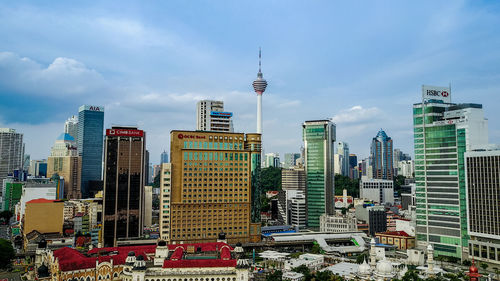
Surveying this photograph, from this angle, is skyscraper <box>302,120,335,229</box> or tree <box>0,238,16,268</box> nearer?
tree <box>0,238,16,268</box>

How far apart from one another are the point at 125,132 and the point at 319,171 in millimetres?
93330

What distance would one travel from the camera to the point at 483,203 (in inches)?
4235

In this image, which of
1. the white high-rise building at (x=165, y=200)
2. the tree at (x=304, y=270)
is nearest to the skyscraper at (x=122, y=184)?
the white high-rise building at (x=165, y=200)

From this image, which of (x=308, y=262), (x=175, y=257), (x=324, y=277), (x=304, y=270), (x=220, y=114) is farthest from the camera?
(x=220, y=114)

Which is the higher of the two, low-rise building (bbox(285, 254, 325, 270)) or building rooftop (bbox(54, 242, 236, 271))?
building rooftop (bbox(54, 242, 236, 271))

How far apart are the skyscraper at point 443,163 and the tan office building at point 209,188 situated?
191ft

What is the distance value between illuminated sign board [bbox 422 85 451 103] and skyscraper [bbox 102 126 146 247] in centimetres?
10150

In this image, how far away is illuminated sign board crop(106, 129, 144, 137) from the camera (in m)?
143

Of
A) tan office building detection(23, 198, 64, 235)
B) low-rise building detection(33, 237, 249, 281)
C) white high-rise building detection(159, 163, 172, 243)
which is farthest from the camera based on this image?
tan office building detection(23, 198, 64, 235)

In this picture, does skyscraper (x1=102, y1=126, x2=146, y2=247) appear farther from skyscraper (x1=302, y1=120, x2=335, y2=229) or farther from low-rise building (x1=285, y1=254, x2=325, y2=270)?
skyscraper (x1=302, y1=120, x2=335, y2=229)

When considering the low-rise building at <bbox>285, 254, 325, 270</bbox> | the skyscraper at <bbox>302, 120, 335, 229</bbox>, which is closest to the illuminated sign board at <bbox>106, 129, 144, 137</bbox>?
the low-rise building at <bbox>285, 254, 325, 270</bbox>

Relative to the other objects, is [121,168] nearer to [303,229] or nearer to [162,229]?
[162,229]

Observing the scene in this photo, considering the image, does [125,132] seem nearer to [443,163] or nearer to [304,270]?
[304,270]

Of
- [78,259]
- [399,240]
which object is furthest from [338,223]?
[78,259]
